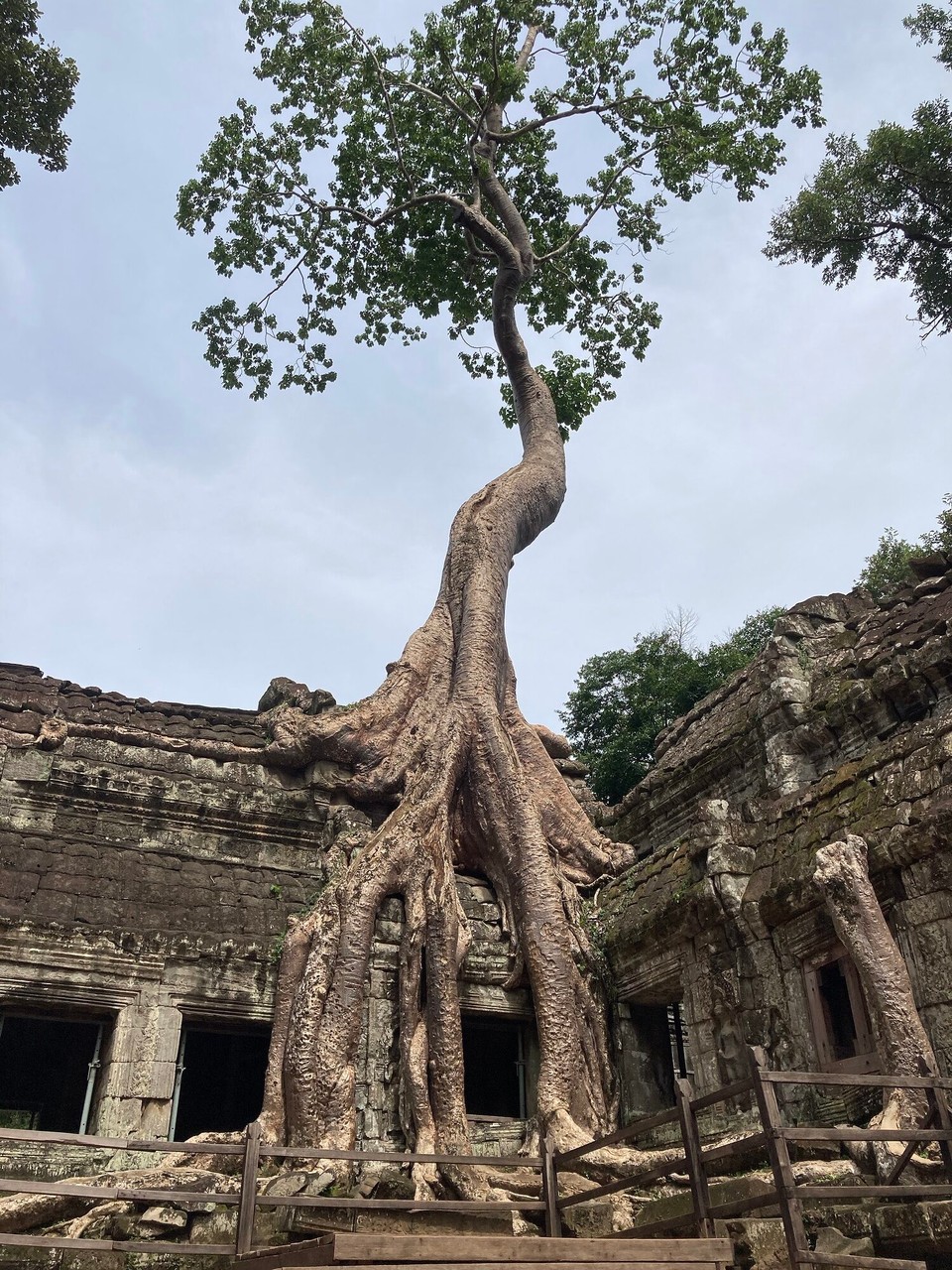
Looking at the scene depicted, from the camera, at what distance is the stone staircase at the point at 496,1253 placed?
3.68 m

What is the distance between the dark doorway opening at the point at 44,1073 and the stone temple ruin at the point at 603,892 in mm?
708

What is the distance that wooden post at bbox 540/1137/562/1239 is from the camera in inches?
245

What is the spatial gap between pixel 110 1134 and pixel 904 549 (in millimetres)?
18341

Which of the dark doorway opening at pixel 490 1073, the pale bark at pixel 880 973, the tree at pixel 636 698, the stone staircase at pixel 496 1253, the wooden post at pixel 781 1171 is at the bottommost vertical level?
the stone staircase at pixel 496 1253

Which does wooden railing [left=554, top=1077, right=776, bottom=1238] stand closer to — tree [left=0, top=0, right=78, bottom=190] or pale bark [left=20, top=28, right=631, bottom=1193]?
pale bark [left=20, top=28, right=631, bottom=1193]

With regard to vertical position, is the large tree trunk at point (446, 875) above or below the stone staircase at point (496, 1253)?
above

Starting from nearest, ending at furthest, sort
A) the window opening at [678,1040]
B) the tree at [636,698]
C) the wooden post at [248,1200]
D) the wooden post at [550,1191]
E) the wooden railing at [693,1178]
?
the wooden railing at [693,1178], the wooden post at [248,1200], the wooden post at [550,1191], the window opening at [678,1040], the tree at [636,698]

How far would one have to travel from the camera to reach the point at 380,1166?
25.4 ft

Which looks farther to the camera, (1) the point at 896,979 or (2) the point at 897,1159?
(1) the point at 896,979

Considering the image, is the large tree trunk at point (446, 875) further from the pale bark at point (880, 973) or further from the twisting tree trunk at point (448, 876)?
the pale bark at point (880, 973)

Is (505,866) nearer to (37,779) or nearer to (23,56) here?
(37,779)

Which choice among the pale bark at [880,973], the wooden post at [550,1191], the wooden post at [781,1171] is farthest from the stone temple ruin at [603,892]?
the wooden post at [550,1191]

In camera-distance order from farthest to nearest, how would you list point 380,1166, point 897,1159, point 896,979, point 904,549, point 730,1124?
point 904,549 < point 380,1166 < point 730,1124 < point 896,979 < point 897,1159

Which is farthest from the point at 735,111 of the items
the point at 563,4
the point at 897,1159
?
the point at 897,1159
